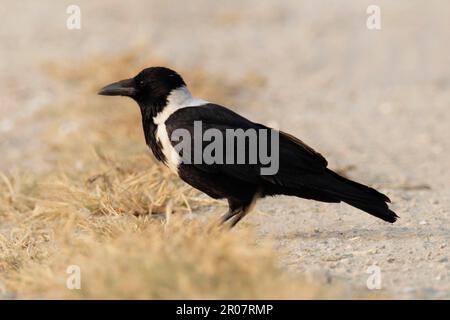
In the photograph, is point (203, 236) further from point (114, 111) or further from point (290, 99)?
point (290, 99)

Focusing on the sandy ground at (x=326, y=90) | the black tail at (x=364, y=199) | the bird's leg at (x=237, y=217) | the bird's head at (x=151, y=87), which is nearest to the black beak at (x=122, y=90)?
the bird's head at (x=151, y=87)

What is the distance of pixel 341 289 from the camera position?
13.4 ft

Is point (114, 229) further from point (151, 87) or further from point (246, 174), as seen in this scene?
point (151, 87)

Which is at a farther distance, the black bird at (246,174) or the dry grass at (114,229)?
the black bird at (246,174)

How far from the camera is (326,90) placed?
11.1 metres

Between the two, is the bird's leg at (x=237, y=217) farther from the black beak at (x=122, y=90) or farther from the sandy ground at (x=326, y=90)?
the black beak at (x=122, y=90)

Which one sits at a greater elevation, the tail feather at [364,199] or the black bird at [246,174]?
the black bird at [246,174]

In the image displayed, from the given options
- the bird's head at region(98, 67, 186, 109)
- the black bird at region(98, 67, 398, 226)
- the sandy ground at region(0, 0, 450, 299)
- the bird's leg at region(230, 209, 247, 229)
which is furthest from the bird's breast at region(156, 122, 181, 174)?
the sandy ground at region(0, 0, 450, 299)

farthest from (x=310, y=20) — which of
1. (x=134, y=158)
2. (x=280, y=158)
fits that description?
(x=280, y=158)

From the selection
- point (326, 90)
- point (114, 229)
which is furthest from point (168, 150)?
point (326, 90)

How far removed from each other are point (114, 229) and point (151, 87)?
1.00 meters

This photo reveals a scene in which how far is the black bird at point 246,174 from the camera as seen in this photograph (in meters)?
5.15

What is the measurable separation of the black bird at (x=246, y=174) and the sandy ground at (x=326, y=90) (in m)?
0.27

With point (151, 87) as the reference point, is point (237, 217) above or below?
below
